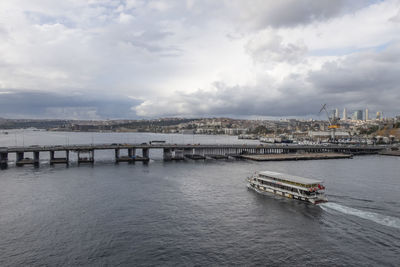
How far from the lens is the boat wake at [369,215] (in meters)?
28.1

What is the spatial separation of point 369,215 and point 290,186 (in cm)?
1011

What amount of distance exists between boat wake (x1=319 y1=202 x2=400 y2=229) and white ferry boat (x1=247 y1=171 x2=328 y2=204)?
1.73 metres

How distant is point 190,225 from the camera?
27.8 m

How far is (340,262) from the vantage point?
2097 centimetres

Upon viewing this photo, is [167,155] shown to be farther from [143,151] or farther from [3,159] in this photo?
[3,159]

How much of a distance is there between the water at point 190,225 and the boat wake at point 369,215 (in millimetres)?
103

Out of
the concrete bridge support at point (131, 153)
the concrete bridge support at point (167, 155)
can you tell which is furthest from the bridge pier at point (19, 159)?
the concrete bridge support at point (167, 155)

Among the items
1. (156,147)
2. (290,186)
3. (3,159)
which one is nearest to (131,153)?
(156,147)

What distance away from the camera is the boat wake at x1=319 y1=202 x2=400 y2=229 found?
28053 millimetres

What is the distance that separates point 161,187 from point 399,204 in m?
32.2

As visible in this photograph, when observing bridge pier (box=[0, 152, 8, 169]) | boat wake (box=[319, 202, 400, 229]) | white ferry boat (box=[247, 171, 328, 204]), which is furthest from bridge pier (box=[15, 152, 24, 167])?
boat wake (box=[319, 202, 400, 229])

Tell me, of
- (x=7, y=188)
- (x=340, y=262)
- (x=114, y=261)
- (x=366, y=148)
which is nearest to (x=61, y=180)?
(x=7, y=188)

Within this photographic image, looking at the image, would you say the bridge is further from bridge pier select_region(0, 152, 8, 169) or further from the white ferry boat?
the white ferry boat

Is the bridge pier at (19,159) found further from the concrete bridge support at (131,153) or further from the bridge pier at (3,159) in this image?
the concrete bridge support at (131,153)
